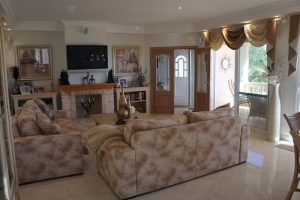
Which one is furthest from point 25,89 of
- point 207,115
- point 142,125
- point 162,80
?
point 207,115

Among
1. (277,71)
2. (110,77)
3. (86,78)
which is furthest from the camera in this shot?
(110,77)

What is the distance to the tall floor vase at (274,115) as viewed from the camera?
16.6 feet

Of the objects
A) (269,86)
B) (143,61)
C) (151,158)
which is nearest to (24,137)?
(151,158)

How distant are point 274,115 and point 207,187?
263 cm

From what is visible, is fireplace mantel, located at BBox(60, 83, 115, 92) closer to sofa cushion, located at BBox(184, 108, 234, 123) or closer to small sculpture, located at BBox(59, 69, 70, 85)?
small sculpture, located at BBox(59, 69, 70, 85)

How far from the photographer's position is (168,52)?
7941 millimetres

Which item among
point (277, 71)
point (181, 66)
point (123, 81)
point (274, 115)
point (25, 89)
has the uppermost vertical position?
point (181, 66)

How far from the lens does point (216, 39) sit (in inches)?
270

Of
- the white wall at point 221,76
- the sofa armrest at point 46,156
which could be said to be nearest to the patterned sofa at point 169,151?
the sofa armrest at point 46,156

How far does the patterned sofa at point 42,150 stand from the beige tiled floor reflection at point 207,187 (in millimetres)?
136

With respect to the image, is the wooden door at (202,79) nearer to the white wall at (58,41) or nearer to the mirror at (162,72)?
the mirror at (162,72)

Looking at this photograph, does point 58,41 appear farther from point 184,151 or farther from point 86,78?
point 184,151

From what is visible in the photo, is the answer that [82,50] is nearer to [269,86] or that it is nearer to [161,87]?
[161,87]

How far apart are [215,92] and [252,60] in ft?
5.92
